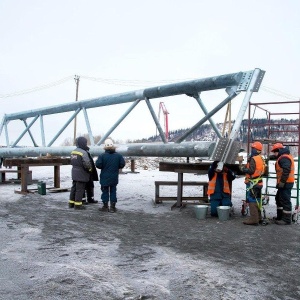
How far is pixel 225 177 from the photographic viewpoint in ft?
25.4

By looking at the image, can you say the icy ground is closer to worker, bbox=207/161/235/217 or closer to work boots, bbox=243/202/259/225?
work boots, bbox=243/202/259/225

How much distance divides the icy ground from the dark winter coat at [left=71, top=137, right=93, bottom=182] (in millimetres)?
1034

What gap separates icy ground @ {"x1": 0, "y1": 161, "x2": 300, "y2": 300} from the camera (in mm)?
3465

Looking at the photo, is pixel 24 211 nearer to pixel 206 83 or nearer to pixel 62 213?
pixel 62 213

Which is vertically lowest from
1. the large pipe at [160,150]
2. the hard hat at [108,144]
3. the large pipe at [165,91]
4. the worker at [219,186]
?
the worker at [219,186]

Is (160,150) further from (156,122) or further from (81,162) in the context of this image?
(81,162)

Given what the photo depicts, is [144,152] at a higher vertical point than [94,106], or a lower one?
lower

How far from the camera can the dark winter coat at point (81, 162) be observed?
8.66 meters

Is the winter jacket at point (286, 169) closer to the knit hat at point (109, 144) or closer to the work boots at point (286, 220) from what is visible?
the work boots at point (286, 220)

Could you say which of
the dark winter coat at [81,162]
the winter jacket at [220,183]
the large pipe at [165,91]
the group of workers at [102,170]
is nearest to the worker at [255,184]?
the winter jacket at [220,183]

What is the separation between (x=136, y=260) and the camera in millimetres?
4445

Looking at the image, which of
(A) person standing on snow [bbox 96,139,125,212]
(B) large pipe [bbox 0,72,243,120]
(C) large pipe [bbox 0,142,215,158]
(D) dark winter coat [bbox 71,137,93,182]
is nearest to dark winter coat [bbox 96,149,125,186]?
(A) person standing on snow [bbox 96,139,125,212]

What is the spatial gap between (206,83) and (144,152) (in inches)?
72.3

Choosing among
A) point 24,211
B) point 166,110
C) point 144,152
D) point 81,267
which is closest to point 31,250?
point 81,267
